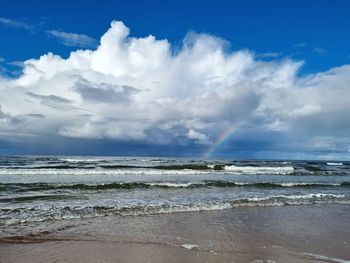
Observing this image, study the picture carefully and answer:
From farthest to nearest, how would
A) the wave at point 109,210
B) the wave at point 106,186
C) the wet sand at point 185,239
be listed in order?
the wave at point 106,186 → the wave at point 109,210 → the wet sand at point 185,239

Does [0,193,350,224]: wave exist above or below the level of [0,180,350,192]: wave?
below

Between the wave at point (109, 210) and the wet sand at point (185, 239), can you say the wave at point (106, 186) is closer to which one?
the wave at point (109, 210)

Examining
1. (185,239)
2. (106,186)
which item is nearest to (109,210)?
(185,239)

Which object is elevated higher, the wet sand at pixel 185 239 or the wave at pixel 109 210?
the wave at pixel 109 210

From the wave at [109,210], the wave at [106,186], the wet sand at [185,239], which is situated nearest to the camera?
the wet sand at [185,239]

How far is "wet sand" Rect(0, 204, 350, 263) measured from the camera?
723 cm

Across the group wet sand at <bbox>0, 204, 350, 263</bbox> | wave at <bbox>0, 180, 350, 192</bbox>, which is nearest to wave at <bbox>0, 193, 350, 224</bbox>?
wet sand at <bbox>0, 204, 350, 263</bbox>

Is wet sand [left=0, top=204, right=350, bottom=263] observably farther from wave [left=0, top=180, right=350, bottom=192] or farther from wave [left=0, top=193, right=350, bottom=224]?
wave [left=0, top=180, right=350, bottom=192]

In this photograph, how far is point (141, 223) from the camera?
10.6 m

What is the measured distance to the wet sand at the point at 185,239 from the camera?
723 centimetres

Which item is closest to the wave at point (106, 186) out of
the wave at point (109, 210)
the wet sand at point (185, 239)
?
the wave at point (109, 210)

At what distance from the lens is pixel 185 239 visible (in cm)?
874

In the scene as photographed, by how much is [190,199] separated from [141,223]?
17.9 feet

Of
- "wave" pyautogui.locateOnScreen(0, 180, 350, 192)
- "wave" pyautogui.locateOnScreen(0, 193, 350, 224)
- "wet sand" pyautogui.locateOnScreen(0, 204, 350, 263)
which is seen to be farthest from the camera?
"wave" pyautogui.locateOnScreen(0, 180, 350, 192)
